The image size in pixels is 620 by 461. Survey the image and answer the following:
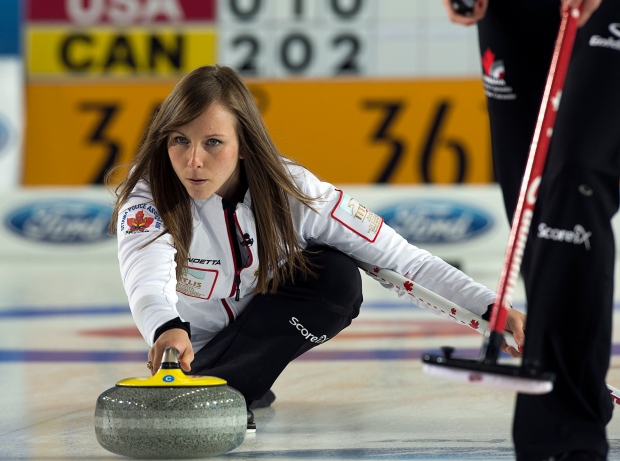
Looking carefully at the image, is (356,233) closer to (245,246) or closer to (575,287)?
(245,246)

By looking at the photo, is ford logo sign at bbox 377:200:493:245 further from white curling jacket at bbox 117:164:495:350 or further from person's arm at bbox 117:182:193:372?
person's arm at bbox 117:182:193:372

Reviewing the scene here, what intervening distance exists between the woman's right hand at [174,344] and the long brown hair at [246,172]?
1.23ft

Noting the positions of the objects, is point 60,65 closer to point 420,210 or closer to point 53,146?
point 53,146

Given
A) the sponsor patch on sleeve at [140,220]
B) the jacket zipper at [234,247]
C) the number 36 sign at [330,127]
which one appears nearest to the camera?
the sponsor patch on sleeve at [140,220]

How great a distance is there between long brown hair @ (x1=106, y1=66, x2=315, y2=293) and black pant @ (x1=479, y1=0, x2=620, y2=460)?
0.74 m

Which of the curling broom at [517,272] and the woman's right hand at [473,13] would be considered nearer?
the curling broom at [517,272]

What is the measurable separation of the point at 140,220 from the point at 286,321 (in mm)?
430

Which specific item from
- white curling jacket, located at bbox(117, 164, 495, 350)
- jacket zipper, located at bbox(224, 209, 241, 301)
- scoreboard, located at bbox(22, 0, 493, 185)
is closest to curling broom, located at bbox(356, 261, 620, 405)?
white curling jacket, located at bbox(117, 164, 495, 350)

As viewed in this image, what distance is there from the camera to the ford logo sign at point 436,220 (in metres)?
8.28

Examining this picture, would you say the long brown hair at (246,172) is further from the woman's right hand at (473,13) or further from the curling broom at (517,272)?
the curling broom at (517,272)

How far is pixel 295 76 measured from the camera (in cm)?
958

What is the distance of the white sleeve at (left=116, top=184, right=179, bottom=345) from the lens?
1885 millimetres

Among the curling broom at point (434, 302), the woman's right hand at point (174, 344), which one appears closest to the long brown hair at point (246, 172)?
the curling broom at point (434, 302)

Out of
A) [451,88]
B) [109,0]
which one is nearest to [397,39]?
[451,88]
